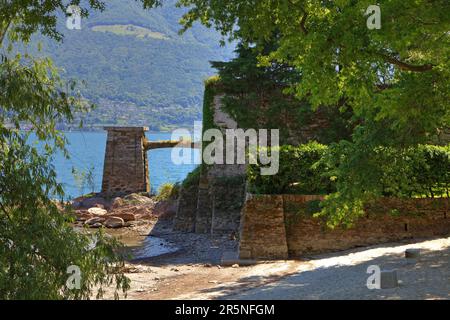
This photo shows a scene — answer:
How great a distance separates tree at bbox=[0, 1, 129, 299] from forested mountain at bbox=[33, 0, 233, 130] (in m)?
88.7

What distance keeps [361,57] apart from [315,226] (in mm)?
6259

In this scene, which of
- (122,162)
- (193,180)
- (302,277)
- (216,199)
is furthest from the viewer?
(122,162)

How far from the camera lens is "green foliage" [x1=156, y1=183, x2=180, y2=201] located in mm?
28453

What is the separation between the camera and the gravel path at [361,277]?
29.2 ft

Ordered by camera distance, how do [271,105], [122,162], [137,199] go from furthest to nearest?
1. [122,162]
2. [137,199]
3. [271,105]

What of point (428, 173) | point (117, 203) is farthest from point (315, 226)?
point (117, 203)

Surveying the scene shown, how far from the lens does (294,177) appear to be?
50.4ft

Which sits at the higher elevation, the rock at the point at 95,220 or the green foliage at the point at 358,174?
the green foliage at the point at 358,174

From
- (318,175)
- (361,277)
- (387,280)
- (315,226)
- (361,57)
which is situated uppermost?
(361,57)

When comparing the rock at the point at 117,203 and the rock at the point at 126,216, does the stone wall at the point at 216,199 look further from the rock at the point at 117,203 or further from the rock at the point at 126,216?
the rock at the point at 117,203

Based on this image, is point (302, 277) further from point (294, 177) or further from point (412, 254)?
point (294, 177)

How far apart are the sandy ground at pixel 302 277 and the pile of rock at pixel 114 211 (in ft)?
30.2

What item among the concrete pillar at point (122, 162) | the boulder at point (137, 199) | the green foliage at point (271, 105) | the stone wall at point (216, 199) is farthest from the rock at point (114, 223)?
the concrete pillar at point (122, 162)

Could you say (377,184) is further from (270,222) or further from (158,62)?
(158,62)
